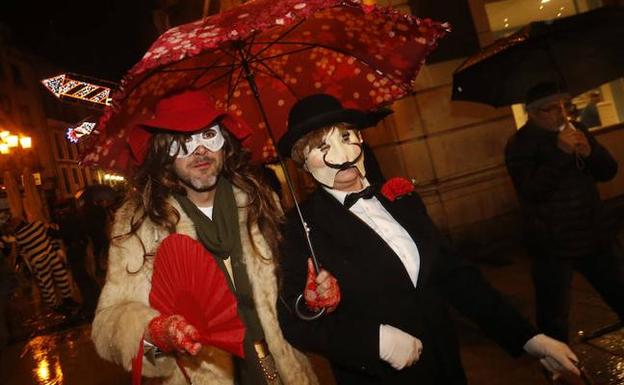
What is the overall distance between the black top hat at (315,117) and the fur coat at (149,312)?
18.3 inches

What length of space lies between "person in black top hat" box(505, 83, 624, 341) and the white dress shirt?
5.34ft

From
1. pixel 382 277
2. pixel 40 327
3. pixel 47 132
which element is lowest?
pixel 40 327

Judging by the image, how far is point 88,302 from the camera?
8172 millimetres

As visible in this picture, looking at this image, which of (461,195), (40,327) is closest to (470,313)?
(461,195)

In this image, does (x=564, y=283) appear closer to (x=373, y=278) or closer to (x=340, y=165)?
(x=373, y=278)

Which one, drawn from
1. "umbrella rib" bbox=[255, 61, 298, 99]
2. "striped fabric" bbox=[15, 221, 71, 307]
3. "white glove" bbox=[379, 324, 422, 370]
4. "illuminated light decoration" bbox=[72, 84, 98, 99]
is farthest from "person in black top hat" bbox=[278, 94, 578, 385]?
"illuminated light decoration" bbox=[72, 84, 98, 99]

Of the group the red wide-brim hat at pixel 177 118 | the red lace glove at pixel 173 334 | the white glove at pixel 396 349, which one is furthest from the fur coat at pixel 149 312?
the white glove at pixel 396 349

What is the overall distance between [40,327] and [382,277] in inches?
327

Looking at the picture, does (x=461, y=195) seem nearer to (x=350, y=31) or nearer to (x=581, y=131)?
(x=581, y=131)

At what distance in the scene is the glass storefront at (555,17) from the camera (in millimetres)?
7355

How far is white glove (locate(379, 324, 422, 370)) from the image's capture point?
5.94 ft

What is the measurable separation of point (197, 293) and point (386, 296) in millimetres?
762

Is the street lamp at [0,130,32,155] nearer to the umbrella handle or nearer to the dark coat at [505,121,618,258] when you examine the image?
the dark coat at [505,121,618,258]

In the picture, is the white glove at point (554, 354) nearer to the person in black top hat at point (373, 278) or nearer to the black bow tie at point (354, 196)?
the person in black top hat at point (373, 278)
